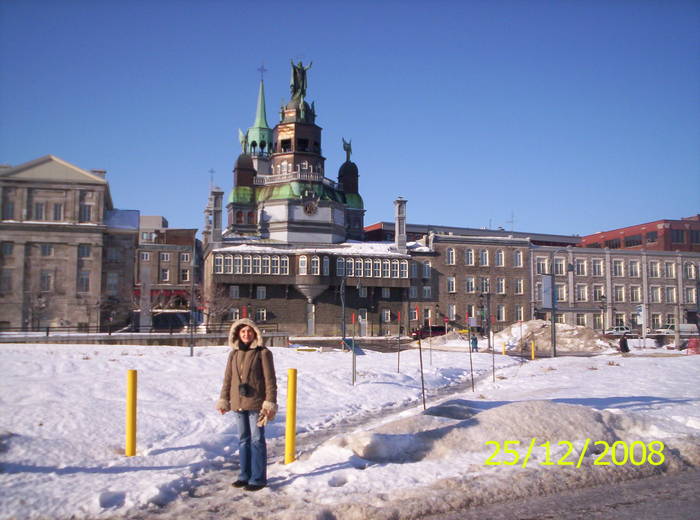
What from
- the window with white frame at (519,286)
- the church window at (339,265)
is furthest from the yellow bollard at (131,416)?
the window with white frame at (519,286)

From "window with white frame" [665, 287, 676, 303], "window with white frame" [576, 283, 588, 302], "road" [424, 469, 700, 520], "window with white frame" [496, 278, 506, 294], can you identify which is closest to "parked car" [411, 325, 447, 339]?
"window with white frame" [496, 278, 506, 294]

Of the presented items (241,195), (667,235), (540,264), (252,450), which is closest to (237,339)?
(252,450)

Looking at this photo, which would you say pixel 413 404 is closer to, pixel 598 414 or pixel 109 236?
pixel 598 414

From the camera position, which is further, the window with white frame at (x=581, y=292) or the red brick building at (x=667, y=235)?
the red brick building at (x=667, y=235)

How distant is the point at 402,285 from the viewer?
64.2 metres

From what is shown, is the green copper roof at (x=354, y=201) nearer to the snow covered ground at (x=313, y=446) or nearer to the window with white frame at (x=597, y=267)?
the window with white frame at (x=597, y=267)

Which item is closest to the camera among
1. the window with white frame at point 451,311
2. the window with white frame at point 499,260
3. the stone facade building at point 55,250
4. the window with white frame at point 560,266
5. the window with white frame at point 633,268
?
the stone facade building at point 55,250

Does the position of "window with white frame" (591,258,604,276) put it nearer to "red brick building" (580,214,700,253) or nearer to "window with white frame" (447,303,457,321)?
"window with white frame" (447,303,457,321)

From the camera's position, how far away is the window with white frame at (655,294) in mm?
73250

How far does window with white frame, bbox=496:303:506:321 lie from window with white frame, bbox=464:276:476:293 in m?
3.44

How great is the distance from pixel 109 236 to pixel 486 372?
42.5 m

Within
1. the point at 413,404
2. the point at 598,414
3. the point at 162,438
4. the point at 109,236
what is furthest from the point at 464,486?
the point at 109,236

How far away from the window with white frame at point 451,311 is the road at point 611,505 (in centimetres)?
5944

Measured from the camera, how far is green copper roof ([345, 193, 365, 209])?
82.7 meters
